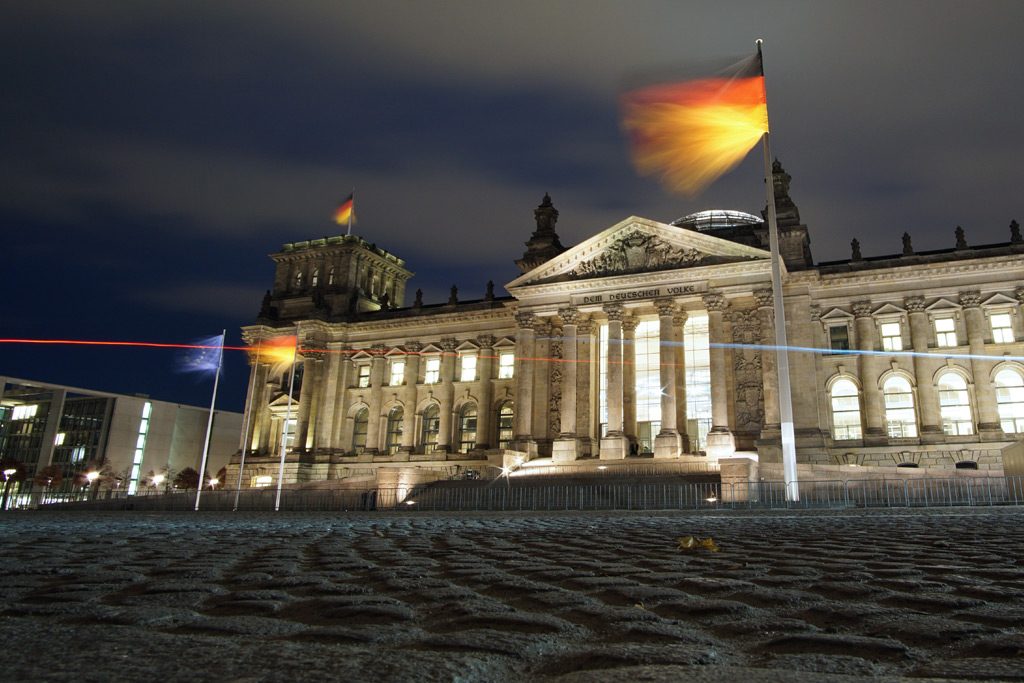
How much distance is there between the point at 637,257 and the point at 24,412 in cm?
8507

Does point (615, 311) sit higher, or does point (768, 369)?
point (615, 311)

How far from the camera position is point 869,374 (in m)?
39.8

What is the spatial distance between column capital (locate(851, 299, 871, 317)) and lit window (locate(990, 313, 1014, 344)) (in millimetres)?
5870

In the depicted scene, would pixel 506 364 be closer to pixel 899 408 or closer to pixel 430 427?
pixel 430 427

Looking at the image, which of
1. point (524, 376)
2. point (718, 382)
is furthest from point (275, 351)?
point (718, 382)

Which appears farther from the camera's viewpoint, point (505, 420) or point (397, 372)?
point (397, 372)

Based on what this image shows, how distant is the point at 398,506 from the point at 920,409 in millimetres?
27418

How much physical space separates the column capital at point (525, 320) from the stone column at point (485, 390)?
239 inches

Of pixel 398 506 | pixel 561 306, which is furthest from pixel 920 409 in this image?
pixel 398 506

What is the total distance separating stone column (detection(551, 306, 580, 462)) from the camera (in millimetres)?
41062

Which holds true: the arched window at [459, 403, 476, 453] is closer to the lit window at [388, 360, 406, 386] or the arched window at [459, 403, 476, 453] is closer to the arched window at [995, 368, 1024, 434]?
the lit window at [388, 360, 406, 386]

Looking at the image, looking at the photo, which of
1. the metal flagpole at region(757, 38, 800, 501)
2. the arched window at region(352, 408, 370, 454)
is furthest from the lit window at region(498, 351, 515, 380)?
the metal flagpole at region(757, 38, 800, 501)

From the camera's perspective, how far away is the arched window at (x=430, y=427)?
167 feet

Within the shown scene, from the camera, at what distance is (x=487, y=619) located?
329 cm
